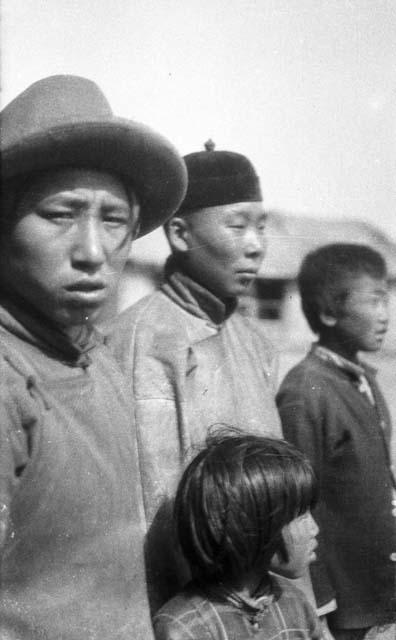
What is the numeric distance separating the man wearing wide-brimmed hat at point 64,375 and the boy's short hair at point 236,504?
16cm

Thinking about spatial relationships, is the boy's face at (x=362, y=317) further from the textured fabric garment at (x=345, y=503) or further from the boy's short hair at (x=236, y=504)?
the boy's short hair at (x=236, y=504)

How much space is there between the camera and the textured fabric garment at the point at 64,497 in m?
1.63

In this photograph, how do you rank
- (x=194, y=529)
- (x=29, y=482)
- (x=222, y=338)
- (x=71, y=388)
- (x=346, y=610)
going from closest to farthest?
(x=29, y=482) → (x=71, y=388) → (x=194, y=529) → (x=222, y=338) → (x=346, y=610)

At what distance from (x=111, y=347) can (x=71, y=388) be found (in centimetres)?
40

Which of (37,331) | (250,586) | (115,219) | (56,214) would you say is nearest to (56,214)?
(56,214)

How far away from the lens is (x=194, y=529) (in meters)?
1.93

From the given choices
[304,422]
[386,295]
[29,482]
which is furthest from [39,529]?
[386,295]

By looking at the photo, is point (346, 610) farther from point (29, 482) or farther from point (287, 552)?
point (29, 482)

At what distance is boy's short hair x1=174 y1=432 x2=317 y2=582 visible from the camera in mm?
1925

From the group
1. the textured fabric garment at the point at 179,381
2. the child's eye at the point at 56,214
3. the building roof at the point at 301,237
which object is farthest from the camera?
the building roof at the point at 301,237

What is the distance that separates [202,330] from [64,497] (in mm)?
738

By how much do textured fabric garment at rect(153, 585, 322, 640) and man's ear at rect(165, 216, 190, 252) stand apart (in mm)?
920

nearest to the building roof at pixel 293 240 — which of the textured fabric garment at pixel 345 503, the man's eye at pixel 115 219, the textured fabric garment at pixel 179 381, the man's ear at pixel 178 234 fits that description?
the man's ear at pixel 178 234

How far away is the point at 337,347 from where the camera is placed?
272cm
